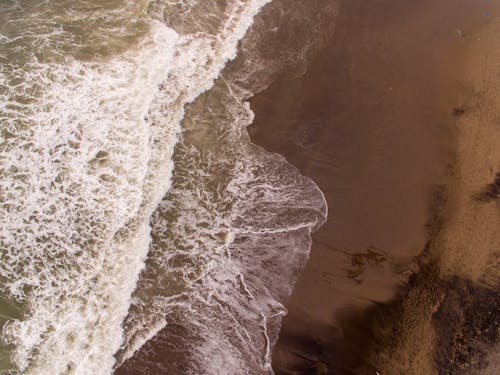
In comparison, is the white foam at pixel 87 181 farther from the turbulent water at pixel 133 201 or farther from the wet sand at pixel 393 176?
the wet sand at pixel 393 176

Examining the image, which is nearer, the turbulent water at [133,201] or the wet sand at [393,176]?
the turbulent water at [133,201]

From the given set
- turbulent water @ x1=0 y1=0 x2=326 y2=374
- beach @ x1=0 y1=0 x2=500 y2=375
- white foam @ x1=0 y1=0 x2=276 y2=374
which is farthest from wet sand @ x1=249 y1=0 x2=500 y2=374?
white foam @ x1=0 y1=0 x2=276 y2=374

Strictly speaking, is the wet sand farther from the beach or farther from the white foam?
the white foam

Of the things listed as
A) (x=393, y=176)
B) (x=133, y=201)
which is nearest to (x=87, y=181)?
(x=133, y=201)

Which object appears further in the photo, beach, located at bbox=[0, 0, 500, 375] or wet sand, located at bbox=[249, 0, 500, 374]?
wet sand, located at bbox=[249, 0, 500, 374]

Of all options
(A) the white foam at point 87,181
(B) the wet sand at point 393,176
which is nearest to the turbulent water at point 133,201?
(A) the white foam at point 87,181

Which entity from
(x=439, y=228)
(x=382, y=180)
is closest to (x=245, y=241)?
(x=382, y=180)
